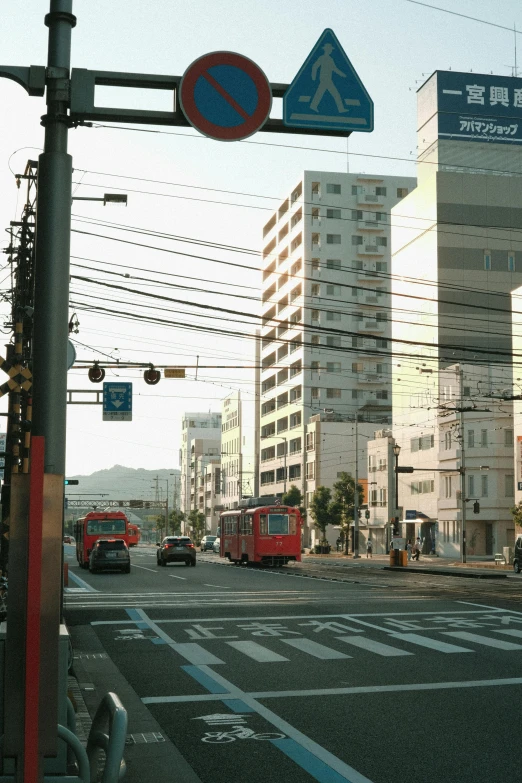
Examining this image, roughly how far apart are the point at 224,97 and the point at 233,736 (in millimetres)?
5375

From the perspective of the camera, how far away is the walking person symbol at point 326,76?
23.6 feet

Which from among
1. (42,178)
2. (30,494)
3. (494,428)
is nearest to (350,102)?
(42,178)

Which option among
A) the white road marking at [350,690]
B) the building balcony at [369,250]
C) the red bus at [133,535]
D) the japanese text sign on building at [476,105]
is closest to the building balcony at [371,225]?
the building balcony at [369,250]

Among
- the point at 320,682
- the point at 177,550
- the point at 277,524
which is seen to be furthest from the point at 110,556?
the point at 320,682

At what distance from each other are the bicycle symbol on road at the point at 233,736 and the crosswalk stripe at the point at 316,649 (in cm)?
503

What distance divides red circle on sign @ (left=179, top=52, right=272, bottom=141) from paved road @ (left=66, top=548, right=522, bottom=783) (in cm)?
463

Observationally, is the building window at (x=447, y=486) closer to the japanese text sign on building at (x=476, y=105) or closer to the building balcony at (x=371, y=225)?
the japanese text sign on building at (x=476, y=105)

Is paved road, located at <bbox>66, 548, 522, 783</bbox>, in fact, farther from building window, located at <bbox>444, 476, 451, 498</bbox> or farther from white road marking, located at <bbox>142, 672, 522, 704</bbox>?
building window, located at <bbox>444, 476, 451, 498</bbox>

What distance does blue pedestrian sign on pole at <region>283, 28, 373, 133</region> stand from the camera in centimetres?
719

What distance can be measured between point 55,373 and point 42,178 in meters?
1.34

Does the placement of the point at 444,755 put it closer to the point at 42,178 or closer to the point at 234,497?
the point at 42,178

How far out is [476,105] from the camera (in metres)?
85.8

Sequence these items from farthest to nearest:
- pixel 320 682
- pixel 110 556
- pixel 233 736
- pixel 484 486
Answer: pixel 484 486
pixel 110 556
pixel 320 682
pixel 233 736

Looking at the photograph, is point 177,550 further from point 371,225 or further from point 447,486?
point 371,225
